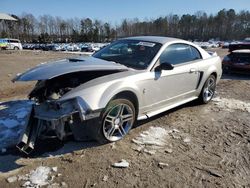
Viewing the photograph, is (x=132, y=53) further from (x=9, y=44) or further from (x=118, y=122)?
(x=9, y=44)

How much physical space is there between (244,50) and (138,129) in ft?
26.0

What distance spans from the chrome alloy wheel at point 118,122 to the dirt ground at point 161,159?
15cm

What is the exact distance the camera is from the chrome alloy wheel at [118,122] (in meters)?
3.97

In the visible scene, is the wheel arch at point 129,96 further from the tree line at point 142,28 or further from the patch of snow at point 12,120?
the tree line at point 142,28

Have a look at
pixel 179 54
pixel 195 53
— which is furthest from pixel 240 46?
pixel 179 54

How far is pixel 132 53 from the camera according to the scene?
4.88 m

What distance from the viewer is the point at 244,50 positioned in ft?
35.1

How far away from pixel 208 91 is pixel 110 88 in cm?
331

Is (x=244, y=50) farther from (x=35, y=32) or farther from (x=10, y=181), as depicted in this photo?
(x=35, y=32)

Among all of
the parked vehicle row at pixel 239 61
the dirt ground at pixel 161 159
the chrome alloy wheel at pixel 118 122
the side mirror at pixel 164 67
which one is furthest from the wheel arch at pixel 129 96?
the parked vehicle row at pixel 239 61

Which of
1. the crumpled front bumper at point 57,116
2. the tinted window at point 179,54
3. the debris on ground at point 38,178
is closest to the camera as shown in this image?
the debris on ground at point 38,178

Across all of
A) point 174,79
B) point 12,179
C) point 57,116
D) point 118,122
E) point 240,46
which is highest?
point 240,46

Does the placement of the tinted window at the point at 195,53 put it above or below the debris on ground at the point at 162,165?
above

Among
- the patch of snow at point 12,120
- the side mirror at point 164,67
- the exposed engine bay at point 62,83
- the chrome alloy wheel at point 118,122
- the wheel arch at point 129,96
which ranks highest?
the side mirror at point 164,67
